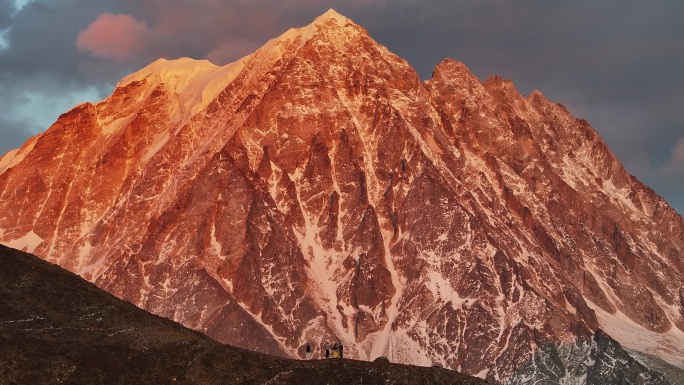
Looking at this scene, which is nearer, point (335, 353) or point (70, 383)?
point (70, 383)

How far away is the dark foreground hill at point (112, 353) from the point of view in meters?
91.8

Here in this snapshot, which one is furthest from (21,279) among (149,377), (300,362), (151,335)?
(300,362)

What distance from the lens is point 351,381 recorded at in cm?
9944

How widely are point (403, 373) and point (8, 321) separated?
40208mm

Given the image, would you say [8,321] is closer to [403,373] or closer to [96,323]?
[96,323]

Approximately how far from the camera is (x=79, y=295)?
112 meters

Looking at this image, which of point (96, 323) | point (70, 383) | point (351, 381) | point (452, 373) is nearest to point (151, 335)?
point (96, 323)

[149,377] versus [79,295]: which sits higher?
[79,295]

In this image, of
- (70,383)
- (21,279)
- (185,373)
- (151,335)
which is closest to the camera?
(70,383)

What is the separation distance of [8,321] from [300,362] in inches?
1170

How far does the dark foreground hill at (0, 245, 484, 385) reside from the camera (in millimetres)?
91812

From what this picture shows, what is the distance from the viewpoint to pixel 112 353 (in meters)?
96.6

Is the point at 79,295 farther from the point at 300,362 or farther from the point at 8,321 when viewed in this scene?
the point at 300,362

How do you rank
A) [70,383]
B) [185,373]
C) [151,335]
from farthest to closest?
[151,335] → [185,373] → [70,383]
